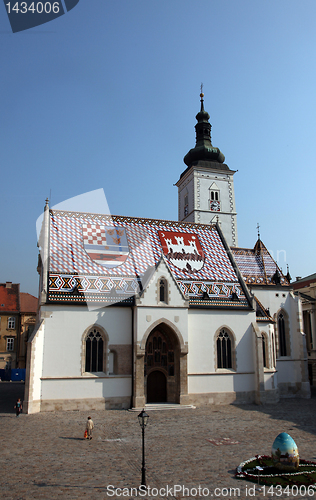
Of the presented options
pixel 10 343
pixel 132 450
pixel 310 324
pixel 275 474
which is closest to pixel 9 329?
pixel 10 343

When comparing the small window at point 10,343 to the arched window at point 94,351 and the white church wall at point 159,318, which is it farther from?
the white church wall at point 159,318

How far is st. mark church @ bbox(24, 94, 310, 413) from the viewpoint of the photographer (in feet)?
84.3

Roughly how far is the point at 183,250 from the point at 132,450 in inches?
741

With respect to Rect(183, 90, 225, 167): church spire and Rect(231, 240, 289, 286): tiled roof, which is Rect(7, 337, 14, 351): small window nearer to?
Rect(183, 90, 225, 167): church spire

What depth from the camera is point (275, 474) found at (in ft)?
42.0

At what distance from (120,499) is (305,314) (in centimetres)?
4099

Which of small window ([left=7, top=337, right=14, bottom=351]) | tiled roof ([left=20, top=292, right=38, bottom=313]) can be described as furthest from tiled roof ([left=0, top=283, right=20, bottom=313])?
small window ([left=7, top=337, right=14, bottom=351])

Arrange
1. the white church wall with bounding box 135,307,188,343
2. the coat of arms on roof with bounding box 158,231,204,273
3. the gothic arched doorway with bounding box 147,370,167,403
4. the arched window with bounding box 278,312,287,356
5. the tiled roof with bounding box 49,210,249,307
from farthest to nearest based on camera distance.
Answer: the arched window with bounding box 278,312,287,356, the coat of arms on roof with bounding box 158,231,204,273, the tiled roof with bounding box 49,210,249,307, the gothic arched doorway with bounding box 147,370,167,403, the white church wall with bounding box 135,307,188,343

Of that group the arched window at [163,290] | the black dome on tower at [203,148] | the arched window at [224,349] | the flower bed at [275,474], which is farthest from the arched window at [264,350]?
the black dome on tower at [203,148]

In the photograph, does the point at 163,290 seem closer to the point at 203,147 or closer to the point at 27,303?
the point at 203,147

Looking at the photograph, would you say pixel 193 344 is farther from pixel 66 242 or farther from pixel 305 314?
pixel 305 314

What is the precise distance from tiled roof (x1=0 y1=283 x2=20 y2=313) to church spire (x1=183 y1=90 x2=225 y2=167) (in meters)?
31.8

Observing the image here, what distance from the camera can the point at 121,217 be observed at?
33656mm

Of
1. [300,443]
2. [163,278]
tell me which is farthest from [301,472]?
[163,278]
